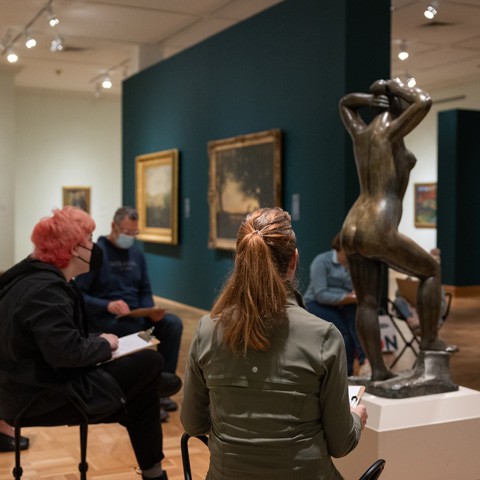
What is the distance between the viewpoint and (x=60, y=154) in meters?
18.5

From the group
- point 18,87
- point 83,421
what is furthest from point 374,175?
point 18,87

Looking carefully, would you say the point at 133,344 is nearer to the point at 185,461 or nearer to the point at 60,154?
the point at 185,461

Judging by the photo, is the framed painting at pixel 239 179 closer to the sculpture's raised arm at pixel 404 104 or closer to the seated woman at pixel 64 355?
the sculpture's raised arm at pixel 404 104

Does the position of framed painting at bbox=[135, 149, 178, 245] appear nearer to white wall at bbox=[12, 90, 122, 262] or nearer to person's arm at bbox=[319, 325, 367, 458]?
white wall at bbox=[12, 90, 122, 262]

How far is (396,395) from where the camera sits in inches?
169

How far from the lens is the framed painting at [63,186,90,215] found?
1853cm

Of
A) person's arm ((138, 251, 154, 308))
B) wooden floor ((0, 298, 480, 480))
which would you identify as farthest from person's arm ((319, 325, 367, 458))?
person's arm ((138, 251, 154, 308))

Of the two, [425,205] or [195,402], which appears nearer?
[195,402]

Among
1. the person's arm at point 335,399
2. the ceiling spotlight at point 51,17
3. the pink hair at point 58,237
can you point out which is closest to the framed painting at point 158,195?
the ceiling spotlight at point 51,17

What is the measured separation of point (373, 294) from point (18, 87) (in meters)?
15.1

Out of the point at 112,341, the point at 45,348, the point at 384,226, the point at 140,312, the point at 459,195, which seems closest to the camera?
the point at 45,348

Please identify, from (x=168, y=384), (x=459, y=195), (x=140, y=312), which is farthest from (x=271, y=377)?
(x=459, y=195)

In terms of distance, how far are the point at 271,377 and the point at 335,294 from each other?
179 inches

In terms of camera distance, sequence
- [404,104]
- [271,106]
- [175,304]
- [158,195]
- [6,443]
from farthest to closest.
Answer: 1. [158,195]
2. [175,304]
3. [271,106]
4. [6,443]
5. [404,104]
